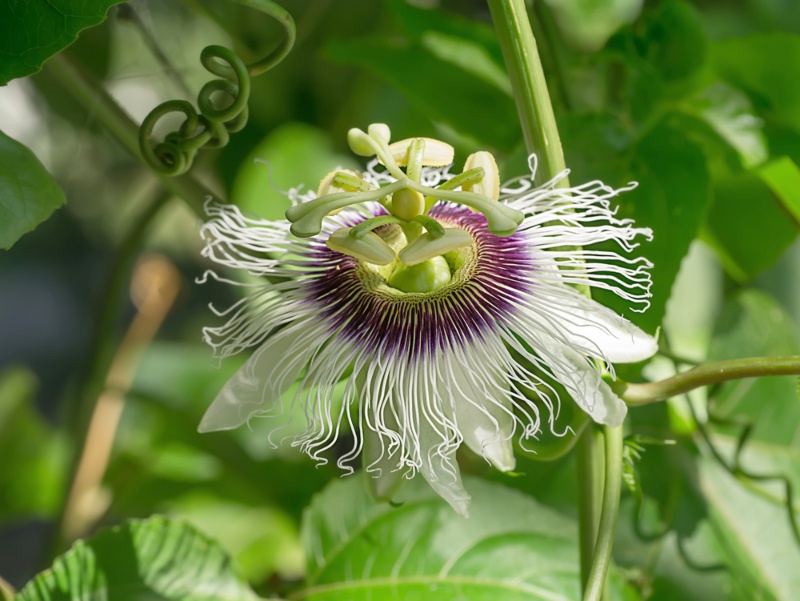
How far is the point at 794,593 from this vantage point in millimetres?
697

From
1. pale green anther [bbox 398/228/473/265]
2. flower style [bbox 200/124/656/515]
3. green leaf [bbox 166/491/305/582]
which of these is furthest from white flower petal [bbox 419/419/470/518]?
green leaf [bbox 166/491/305/582]

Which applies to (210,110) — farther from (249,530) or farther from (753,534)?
(249,530)

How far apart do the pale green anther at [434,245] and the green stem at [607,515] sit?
14 cm

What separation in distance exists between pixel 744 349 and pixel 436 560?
0.41 metres

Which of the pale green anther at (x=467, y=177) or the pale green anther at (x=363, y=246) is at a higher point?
the pale green anther at (x=363, y=246)

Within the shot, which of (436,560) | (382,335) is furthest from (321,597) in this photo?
(382,335)

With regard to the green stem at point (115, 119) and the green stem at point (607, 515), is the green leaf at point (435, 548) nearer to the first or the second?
the green stem at point (607, 515)

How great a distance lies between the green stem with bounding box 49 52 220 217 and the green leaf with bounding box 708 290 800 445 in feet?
1.54

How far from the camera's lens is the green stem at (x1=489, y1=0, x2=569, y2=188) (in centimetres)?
47

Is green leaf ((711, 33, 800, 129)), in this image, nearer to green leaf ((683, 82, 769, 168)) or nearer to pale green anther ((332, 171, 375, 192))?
green leaf ((683, 82, 769, 168))

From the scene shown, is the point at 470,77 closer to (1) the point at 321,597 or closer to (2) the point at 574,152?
(2) the point at 574,152

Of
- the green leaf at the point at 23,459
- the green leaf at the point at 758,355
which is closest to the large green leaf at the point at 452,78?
the green leaf at the point at 758,355

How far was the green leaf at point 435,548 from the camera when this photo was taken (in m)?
0.60

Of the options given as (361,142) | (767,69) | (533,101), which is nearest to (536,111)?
(533,101)
